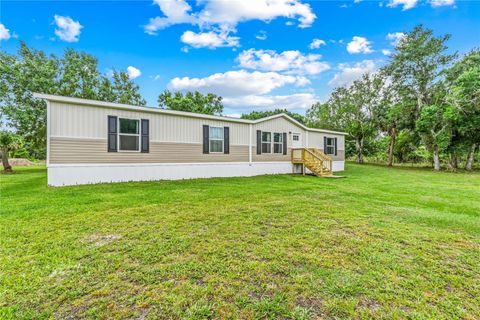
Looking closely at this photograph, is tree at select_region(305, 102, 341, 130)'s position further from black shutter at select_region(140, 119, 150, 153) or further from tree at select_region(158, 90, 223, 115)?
black shutter at select_region(140, 119, 150, 153)

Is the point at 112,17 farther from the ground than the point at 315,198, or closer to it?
farther from the ground

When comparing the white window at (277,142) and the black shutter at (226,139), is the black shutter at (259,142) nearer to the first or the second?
the white window at (277,142)

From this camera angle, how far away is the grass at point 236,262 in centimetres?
193

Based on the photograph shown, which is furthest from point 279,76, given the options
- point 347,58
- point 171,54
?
point 171,54

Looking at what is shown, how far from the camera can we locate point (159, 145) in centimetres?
948

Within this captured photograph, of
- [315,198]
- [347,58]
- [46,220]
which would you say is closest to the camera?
[46,220]

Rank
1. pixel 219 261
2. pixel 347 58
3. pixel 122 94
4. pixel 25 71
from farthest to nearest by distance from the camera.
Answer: pixel 122 94 → pixel 347 58 → pixel 25 71 → pixel 219 261

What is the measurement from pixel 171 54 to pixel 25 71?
28.1 feet

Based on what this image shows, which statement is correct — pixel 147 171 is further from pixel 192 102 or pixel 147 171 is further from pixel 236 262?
pixel 192 102

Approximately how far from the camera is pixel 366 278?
2.34 m

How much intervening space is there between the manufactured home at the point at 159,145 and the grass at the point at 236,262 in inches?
130

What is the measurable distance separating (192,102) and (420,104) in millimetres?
19302

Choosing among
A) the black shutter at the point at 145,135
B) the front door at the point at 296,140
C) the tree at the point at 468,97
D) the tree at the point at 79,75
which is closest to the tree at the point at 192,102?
the tree at the point at 79,75

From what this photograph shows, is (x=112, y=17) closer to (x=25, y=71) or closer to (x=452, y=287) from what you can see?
(x=25, y=71)
